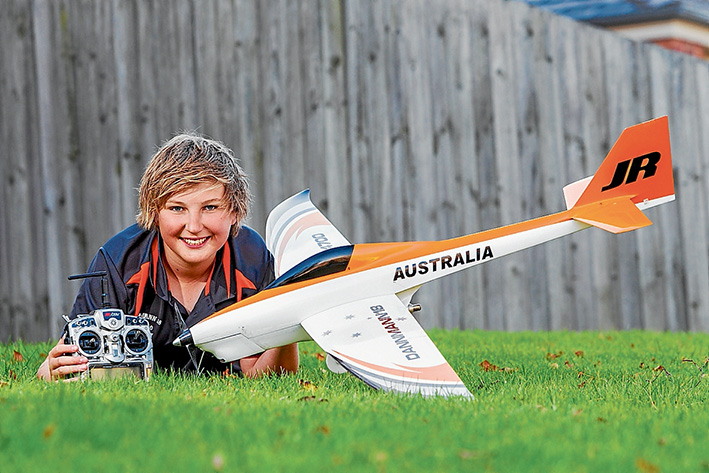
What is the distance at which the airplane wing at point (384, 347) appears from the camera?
341 centimetres

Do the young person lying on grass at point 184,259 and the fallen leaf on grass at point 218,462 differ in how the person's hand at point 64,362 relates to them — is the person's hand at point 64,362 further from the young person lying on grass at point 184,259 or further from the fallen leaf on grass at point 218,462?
the fallen leaf on grass at point 218,462

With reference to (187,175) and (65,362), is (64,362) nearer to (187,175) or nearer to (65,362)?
(65,362)

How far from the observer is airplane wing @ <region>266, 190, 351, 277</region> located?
4571mm

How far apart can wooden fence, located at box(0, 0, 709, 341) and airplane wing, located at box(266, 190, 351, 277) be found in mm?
1272

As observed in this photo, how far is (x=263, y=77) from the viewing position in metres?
6.52

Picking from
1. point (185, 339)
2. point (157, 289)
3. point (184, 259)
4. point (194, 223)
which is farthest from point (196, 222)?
point (185, 339)

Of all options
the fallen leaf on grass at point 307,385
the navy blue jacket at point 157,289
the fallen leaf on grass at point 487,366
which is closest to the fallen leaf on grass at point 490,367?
the fallen leaf on grass at point 487,366

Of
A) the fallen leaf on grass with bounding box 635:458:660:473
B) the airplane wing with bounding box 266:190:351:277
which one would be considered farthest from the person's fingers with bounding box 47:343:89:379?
the fallen leaf on grass with bounding box 635:458:660:473

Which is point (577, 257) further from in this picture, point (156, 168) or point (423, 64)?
point (156, 168)

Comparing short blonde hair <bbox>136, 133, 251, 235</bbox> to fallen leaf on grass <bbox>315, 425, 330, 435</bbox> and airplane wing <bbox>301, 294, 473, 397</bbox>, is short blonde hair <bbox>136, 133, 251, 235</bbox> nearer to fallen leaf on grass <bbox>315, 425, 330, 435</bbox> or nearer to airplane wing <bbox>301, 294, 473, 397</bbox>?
airplane wing <bbox>301, 294, 473, 397</bbox>

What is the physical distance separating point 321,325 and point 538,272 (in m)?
3.48

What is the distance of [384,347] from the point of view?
3580 millimetres

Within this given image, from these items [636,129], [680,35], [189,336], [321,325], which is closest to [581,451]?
[321,325]

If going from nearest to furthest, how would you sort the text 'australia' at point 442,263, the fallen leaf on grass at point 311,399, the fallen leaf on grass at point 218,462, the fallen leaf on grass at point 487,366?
the fallen leaf on grass at point 218,462 → the fallen leaf on grass at point 311,399 → the text 'australia' at point 442,263 → the fallen leaf on grass at point 487,366
